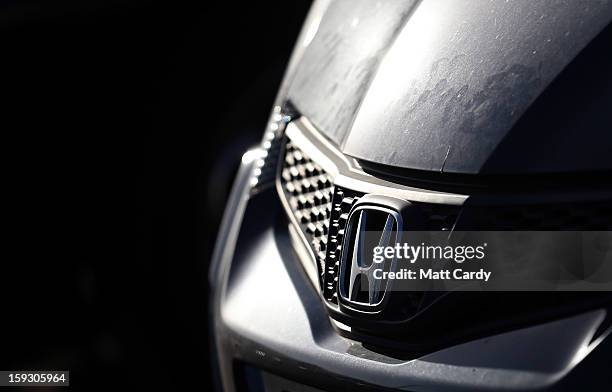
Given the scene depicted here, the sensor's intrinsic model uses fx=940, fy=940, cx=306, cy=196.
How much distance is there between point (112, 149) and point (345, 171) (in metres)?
1.72

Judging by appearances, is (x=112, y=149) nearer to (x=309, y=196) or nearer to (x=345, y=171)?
(x=309, y=196)

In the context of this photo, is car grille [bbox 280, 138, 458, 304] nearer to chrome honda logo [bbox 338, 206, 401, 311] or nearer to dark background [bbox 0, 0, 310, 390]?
chrome honda logo [bbox 338, 206, 401, 311]

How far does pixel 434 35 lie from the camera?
1589 millimetres

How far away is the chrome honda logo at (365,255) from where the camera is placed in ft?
4.75

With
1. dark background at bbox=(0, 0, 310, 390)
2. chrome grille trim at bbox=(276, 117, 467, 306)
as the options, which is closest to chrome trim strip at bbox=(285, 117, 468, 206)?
chrome grille trim at bbox=(276, 117, 467, 306)

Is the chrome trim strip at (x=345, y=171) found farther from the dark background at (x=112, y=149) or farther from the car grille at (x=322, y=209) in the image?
the dark background at (x=112, y=149)

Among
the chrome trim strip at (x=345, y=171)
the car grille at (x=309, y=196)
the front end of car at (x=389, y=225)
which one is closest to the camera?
the front end of car at (x=389, y=225)

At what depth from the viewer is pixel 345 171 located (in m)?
1.60

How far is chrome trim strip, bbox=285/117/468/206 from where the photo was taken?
1.41 m

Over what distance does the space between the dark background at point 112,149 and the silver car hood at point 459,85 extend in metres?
1.28

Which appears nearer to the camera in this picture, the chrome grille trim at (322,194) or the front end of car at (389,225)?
the front end of car at (389,225)

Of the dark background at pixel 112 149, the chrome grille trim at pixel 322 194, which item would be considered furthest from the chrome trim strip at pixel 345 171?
the dark background at pixel 112 149

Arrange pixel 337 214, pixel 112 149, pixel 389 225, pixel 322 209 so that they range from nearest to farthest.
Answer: pixel 389 225 → pixel 337 214 → pixel 322 209 → pixel 112 149

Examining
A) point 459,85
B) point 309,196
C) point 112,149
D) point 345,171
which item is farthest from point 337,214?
point 112,149
